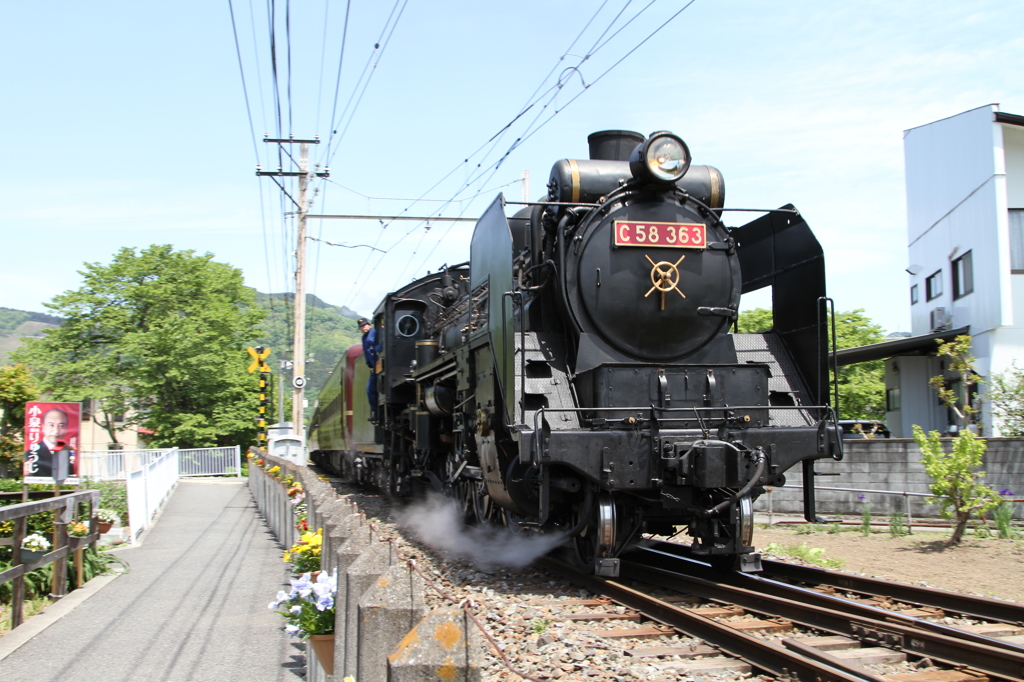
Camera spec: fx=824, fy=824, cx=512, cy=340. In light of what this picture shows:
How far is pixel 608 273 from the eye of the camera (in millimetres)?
7078

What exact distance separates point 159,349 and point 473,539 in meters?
30.6

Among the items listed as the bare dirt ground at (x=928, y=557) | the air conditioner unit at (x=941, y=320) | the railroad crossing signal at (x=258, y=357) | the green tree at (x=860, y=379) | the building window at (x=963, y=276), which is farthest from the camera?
the green tree at (x=860, y=379)

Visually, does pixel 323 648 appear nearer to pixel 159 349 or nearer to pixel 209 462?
pixel 209 462

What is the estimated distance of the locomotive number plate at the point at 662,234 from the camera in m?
7.09

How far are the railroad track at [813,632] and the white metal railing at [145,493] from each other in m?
6.59

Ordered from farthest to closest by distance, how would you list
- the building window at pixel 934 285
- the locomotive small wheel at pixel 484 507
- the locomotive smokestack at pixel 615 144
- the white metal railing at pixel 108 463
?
the building window at pixel 934 285, the white metal railing at pixel 108 463, the locomotive small wheel at pixel 484 507, the locomotive smokestack at pixel 615 144

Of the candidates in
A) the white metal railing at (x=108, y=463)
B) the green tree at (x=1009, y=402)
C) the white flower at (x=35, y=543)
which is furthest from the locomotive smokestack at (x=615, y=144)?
the white metal railing at (x=108, y=463)

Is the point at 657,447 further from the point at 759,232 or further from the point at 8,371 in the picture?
the point at 8,371

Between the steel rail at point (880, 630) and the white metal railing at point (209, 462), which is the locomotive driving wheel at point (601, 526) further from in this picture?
the white metal railing at point (209, 462)

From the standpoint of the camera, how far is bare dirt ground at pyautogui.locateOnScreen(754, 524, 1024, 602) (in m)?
7.53

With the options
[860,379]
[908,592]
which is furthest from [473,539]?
[860,379]

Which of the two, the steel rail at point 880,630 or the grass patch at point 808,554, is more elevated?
the steel rail at point 880,630

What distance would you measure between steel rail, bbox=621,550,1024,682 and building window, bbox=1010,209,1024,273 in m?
14.1

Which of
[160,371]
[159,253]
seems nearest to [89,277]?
[159,253]
